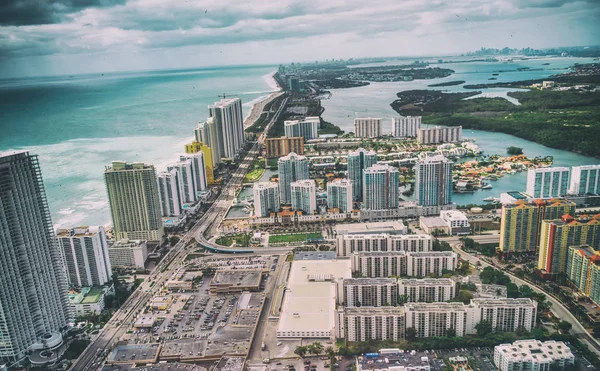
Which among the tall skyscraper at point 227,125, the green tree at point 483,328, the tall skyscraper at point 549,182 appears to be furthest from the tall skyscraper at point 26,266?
the tall skyscraper at point 227,125

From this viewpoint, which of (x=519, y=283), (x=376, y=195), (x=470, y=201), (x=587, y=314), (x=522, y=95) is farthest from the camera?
(x=522, y=95)

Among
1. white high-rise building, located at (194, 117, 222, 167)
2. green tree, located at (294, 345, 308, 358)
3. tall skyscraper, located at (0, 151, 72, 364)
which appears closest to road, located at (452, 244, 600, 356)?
green tree, located at (294, 345, 308, 358)

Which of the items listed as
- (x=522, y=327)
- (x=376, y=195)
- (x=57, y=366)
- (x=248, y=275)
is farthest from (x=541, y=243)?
(x=57, y=366)

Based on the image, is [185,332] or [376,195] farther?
[376,195]

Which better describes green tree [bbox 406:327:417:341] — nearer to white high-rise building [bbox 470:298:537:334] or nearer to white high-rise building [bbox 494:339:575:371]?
white high-rise building [bbox 470:298:537:334]

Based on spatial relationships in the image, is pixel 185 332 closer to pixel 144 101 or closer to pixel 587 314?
pixel 587 314

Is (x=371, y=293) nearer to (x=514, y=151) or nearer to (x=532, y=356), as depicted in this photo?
(x=532, y=356)
